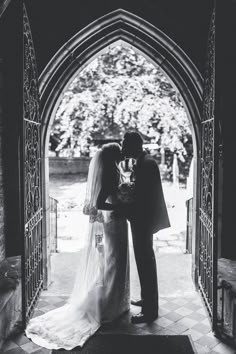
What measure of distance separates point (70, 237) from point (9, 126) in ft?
13.3

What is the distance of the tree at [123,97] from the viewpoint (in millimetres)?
13938

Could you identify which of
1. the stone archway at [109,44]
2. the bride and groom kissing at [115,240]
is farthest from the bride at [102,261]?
the stone archway at [109,44]

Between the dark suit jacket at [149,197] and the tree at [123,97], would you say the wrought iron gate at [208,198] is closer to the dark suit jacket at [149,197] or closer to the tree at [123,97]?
the dark suit jacket at [149,197]

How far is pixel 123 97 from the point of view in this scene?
14273mm

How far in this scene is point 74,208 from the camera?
1139cm

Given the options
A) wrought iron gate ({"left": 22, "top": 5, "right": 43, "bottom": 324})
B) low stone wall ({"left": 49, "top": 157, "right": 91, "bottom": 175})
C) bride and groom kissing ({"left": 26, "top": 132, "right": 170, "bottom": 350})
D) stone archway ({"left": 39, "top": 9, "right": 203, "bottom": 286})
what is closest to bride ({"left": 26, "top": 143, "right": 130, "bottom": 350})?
bride and groom kissing ({"left": 26, "top": 132, "right": 170, "bottom": 350})

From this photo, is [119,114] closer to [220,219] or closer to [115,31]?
[115,31]

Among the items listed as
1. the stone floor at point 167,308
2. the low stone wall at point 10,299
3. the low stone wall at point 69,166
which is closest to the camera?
the low stone wall at point 10,299

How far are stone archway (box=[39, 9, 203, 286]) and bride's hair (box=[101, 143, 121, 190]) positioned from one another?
115 cm

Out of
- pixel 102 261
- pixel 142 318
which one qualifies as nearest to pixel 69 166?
pixel 102 261

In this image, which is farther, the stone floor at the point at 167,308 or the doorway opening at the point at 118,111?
the doorway opening at the point at 118,111

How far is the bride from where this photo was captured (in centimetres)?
385

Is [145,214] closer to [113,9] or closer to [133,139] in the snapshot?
[133,139]

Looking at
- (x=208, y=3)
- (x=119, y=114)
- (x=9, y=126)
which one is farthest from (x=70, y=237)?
(x=119, y=114)
